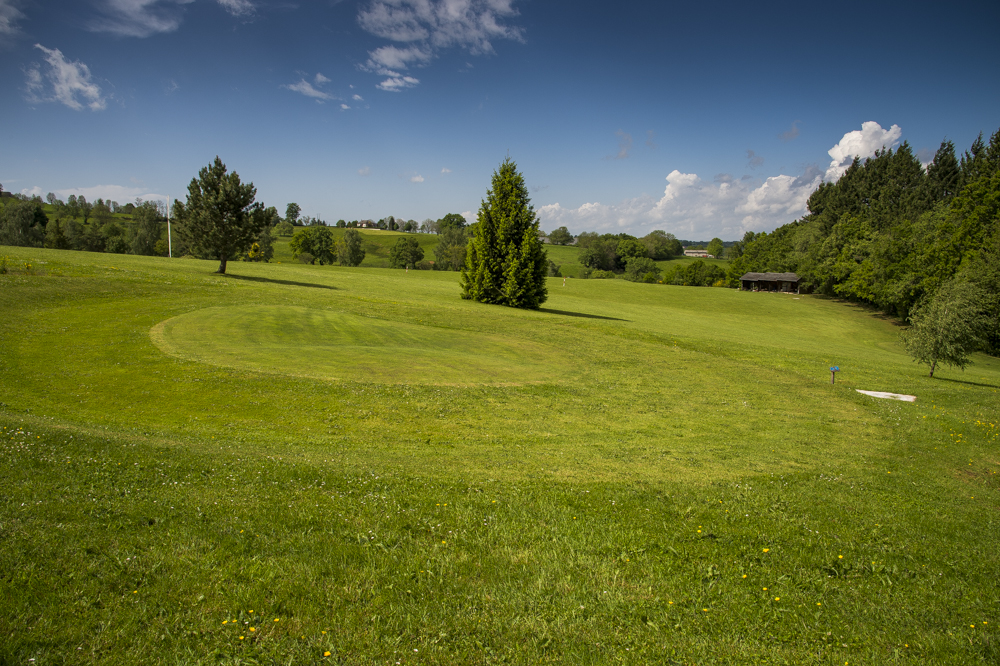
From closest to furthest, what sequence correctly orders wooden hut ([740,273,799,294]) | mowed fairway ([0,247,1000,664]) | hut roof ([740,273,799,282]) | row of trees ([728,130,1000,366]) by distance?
mowed fairway ([0,247,1000,664])
row of trees ([728,130,1000,366])
hut roof ([740,273,799,282])
wooden hut ([740,273,799,294])

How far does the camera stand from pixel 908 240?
72.2 metres

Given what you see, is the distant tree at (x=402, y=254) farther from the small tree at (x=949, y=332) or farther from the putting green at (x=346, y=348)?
the small tree at (x=949, y=332)

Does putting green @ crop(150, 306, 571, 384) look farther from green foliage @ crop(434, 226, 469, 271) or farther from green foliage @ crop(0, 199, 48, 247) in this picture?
green foliage @ crop(434, 226, 469, 271)

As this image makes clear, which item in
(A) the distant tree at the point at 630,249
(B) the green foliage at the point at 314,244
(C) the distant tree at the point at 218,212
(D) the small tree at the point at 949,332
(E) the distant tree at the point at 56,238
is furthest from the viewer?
(A) the distant tree at the point at 630,249

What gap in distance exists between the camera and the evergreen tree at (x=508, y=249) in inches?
1860

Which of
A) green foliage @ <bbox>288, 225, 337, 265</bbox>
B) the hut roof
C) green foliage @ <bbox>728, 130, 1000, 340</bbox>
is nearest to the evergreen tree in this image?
green foliage @ <bbox>728, 130, 1000, 340</bbox>

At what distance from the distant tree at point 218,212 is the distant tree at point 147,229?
7661cm

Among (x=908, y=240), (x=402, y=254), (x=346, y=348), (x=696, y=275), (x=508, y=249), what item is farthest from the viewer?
(x=696, y=275)

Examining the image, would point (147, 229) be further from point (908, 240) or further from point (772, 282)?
point (908, 240)

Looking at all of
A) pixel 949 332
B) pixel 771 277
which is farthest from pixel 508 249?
pixel 771 277

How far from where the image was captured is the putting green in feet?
60.8

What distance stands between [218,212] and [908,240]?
89721 mm

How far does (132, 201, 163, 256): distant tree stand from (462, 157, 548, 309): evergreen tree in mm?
92524

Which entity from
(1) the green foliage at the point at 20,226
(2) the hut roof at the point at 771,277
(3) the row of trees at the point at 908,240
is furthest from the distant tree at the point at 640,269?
(1) the green foliage at the point at 20,226
